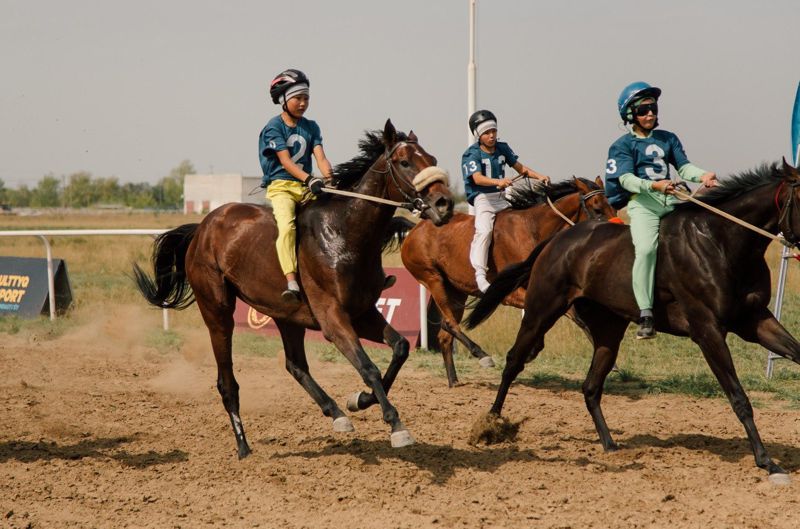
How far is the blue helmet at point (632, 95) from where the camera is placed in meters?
6.98

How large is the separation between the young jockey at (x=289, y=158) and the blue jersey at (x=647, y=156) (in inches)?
80.4

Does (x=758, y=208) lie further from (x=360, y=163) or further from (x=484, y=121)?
(x=484, y=121)

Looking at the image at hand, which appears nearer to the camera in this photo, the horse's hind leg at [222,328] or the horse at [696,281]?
the horse at [696,281]

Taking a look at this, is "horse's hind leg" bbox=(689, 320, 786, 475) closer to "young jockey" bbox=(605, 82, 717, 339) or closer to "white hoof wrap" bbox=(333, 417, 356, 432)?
"young jockey" bbox=(605, 82, 717, 339)

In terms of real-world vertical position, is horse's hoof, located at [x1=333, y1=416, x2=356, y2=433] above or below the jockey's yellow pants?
below

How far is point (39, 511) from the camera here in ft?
19.2

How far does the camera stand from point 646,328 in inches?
266

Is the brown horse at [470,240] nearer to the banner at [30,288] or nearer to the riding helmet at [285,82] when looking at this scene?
the riding helmet at [285,82]

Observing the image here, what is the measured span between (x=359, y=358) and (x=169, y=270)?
9.10 feet

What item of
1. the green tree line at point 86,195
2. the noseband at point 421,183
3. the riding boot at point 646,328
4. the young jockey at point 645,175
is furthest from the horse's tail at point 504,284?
the green tree line at point 86,195

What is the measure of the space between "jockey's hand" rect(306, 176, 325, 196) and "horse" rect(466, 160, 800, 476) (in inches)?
70.1

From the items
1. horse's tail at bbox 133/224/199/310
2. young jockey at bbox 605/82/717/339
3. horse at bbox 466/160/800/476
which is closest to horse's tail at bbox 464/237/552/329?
horse at bbox 466/160/800/476

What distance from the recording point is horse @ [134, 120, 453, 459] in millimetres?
6516

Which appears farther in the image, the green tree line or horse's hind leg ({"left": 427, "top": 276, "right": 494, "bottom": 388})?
the green tree line
